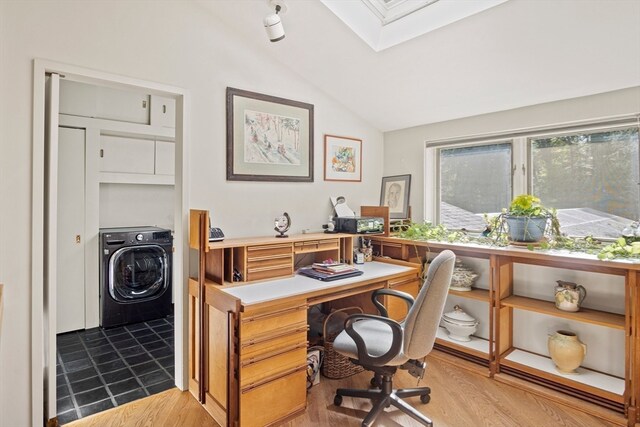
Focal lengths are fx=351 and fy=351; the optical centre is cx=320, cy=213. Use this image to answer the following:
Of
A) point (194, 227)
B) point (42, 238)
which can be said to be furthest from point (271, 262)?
point (42, 238)

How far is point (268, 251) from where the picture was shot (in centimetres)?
240

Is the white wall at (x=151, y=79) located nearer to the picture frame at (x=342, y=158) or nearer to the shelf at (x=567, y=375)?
the picture frame at (x=342, y=158)

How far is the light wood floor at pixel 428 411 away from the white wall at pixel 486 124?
61.5 inches

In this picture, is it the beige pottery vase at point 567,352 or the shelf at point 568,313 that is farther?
the beige pottery vase at point 567,352

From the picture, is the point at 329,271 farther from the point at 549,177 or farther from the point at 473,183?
the point at 549,177

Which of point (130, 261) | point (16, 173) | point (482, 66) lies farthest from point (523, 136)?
point (130, 261)

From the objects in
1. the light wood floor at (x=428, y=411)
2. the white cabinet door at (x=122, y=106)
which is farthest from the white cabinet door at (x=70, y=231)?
the light wood floor at (x=428, y=411)

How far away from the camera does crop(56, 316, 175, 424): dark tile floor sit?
226 cm

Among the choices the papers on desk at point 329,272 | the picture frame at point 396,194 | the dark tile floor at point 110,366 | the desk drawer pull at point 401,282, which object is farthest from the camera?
the picture frame at point 396,194

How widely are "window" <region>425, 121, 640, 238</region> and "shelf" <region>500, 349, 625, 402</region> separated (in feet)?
3.07

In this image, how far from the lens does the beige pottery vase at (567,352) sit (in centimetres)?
229

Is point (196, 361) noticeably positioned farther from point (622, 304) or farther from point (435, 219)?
point (622, 304)

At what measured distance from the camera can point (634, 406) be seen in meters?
1.98

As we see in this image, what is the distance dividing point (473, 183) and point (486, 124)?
518 millimetres
